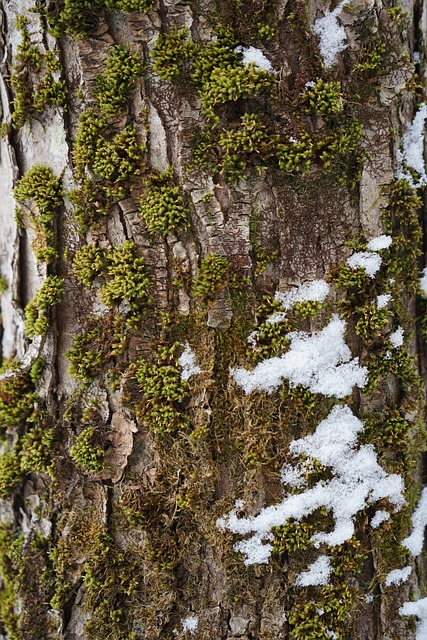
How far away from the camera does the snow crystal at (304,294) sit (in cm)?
245

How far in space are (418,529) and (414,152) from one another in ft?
6.34

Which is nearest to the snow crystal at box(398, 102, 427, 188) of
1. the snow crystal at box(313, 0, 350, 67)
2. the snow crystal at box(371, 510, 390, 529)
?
the snow crystal at box(313, 0, 350, 67)

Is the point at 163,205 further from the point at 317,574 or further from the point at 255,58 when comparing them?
the point at 317,574

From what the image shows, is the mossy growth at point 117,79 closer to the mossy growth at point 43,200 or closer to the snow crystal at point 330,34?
the mossy growth at point 43,200

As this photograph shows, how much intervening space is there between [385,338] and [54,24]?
214 centimetres

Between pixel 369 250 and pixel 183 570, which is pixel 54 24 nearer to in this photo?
pixel 369 250

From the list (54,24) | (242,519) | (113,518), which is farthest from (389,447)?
(54,24)

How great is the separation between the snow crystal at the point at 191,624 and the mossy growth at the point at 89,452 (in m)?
0.81

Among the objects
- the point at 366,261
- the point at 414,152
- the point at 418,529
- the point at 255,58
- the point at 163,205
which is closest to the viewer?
the point at 255,58

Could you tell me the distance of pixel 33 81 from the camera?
101 inches

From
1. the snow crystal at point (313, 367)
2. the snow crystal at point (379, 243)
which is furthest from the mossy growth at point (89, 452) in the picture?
the snow crystal at point (379, 243)

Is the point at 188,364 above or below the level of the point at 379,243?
below

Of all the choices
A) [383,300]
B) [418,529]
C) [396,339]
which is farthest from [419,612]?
[383,300]

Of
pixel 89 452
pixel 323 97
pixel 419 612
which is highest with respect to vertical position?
pixel 323 97
